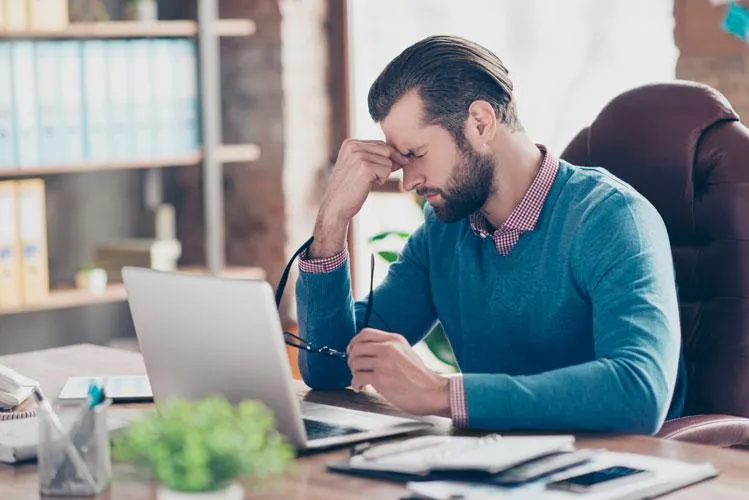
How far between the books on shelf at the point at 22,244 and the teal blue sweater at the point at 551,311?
67.4 inches

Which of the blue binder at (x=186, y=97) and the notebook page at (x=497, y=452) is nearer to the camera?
the notebook page at (x=497, y=452)

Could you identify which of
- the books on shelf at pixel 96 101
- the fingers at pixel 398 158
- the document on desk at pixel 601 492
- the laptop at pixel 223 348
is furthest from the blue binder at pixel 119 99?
the document on desk at pixel 601 492

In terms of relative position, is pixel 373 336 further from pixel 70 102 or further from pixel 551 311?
pixel 70 102

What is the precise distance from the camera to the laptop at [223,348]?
1602 mm

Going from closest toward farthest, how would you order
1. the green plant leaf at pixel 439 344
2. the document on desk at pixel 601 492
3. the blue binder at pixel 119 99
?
the document on desk at pixel 601 492, the green plant leaf at pixel 439 344, the blue binder at pixel 119 99

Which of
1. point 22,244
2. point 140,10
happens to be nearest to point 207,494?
point 22,244

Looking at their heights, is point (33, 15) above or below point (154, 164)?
above

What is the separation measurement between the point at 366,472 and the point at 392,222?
290cm

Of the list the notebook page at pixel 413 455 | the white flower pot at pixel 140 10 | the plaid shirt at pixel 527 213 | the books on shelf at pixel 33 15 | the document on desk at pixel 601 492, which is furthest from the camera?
the white flower pot at pixel 140 10

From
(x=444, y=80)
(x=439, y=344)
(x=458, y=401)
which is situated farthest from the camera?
(x=439, y=344)

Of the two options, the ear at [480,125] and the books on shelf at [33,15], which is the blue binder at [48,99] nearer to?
the books on shelf at [33,15]

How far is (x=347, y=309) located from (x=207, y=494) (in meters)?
1.00

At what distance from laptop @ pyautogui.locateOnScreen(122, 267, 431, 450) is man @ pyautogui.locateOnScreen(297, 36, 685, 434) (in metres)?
0.12

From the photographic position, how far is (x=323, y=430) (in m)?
1.79
